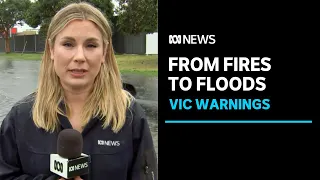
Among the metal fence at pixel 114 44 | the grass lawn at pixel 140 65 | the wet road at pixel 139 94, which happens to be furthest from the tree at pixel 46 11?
the wet road at pixel 139 94

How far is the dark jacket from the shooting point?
1713 mm

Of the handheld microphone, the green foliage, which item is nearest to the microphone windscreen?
the handheld microphone

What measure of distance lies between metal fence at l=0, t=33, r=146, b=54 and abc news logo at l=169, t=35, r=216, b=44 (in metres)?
19.8

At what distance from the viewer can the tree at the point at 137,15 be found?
1981cm

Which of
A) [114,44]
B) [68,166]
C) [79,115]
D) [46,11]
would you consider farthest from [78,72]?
[114,44]

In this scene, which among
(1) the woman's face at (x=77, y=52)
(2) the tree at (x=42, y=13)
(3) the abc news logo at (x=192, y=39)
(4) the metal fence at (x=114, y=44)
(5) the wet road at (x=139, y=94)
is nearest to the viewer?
(1) the woman's face at (x=77, y=52)

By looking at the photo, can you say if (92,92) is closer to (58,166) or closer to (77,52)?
(77,52)

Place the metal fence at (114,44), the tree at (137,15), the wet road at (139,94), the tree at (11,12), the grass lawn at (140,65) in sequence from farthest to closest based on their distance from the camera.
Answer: the tree at (11,12) < the metal fence at (114,44) < the tree at (137,15) < the grass lawn at (140,65) < the wet road at (139,94)

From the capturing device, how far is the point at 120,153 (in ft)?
5.78

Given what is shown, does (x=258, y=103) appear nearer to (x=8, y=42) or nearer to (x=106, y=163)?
(x=106, y=163)

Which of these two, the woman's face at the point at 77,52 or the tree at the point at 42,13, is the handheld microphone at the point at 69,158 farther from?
the tree at the point at 42,13

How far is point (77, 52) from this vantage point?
169 centimetres

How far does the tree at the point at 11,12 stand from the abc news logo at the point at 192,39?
42.2 m

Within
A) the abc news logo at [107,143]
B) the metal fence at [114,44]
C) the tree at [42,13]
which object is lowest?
the abc news logo at [107,143]
